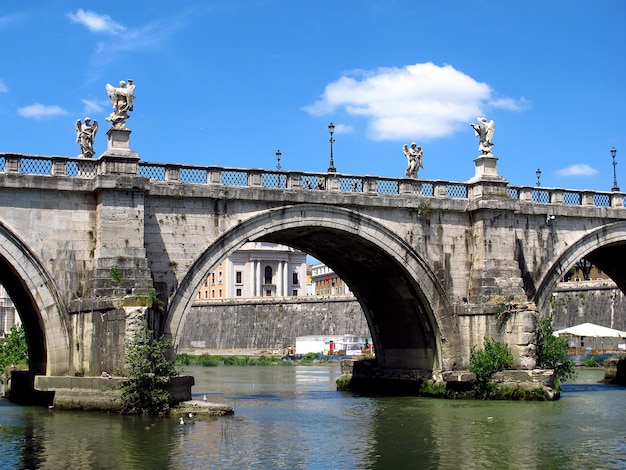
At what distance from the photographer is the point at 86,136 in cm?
2662

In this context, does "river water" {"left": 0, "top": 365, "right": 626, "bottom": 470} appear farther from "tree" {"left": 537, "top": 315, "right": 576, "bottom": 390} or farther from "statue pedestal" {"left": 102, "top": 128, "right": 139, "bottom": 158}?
"statue pedestal" {"left": 102, "top": 128, "right": 139, "bottom": 158}

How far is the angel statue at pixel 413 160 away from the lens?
102 feet

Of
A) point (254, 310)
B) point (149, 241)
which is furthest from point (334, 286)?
point (149, 241)

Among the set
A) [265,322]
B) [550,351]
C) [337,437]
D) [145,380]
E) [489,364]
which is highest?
[265,322]

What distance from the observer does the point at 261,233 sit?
2775 cm

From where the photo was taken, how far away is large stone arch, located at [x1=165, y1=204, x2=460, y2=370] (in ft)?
89.2

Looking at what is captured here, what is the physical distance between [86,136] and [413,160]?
35.8 feet

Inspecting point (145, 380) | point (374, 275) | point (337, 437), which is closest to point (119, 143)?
point (145, 380)

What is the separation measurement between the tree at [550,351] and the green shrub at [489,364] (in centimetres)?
170

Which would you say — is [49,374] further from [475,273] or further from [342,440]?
[475,273]

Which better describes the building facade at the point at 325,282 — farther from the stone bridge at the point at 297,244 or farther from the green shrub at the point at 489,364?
the green shrub at the point at 489,364

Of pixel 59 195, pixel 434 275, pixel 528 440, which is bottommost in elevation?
pixel 528 440

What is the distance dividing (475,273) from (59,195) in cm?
1356

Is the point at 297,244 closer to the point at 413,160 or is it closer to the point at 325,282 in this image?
the point at 413,160
